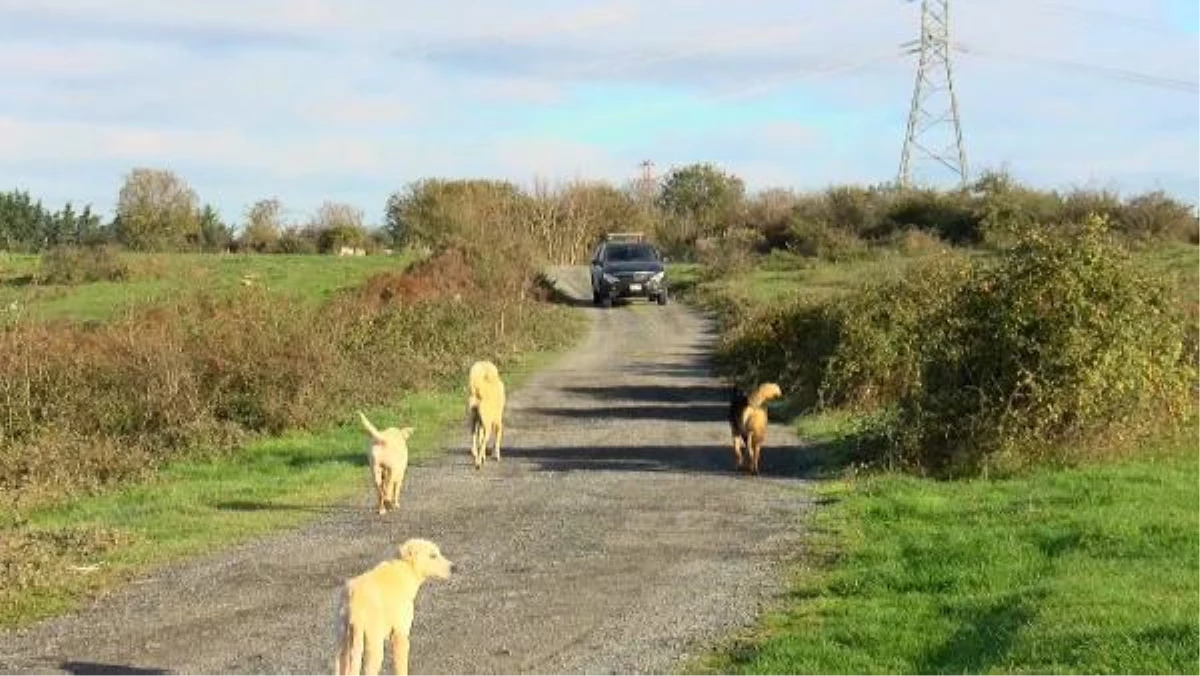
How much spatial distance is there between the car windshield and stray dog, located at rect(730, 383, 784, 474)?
94.6 ft

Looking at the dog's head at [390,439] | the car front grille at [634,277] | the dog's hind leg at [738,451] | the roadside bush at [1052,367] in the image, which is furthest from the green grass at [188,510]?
the car front grille at [634,277]

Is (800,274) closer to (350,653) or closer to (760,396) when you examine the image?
(760,396)

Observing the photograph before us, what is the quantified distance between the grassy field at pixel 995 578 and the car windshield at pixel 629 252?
3009cm

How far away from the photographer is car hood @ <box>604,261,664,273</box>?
1714 inches

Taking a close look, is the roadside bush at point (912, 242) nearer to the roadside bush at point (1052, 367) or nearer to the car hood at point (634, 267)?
the car hood at point (634, 267)

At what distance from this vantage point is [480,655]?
7895mm

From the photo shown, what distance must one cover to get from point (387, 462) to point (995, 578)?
5.76m

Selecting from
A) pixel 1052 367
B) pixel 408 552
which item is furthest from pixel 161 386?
pixel 408 552

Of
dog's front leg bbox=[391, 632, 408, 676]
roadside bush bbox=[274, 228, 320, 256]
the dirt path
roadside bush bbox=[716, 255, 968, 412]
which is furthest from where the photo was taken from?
roadside bush bbox=[274, 228, 320, 256]

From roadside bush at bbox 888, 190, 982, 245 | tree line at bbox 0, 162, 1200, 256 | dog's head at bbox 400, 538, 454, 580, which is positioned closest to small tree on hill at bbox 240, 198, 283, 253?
tree line at bbox 0, 162, 1200, 256

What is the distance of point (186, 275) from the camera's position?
138ft

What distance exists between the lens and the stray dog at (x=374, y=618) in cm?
664

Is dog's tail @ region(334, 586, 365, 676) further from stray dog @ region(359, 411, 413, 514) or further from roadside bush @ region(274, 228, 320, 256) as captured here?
roadside bush @ region(274, 228, 320, 256)

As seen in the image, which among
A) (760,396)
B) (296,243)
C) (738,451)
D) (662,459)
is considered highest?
(296,243)
